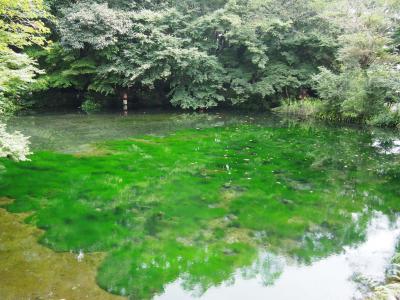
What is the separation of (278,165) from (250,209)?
2871 millimetres

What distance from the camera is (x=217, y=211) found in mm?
5727

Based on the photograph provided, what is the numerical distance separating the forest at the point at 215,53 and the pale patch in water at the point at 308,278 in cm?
1098

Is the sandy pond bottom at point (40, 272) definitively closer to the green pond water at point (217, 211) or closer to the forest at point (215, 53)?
the green pond water at point (217, 211)

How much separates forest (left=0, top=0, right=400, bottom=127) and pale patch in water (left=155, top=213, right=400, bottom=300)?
36.0 feet

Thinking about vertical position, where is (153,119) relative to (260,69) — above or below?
below

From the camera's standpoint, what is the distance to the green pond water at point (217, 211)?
4.00m

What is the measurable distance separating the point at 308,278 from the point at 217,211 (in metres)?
1.98

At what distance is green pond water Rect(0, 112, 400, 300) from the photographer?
13.1 ft

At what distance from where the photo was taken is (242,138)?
1173 cm

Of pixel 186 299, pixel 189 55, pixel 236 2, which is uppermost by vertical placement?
pixel 236 2

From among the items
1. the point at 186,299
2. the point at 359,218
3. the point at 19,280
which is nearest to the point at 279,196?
the point at 359,218

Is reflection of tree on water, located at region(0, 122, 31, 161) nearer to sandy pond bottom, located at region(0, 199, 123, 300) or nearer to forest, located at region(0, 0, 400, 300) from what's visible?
forest, located at region(0, 0, 400, 300)

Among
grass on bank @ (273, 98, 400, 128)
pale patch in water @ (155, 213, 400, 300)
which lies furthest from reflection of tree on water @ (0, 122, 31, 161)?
grass on bank @ (273, 98, 400, 128)

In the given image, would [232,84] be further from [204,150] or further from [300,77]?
[204,150]
